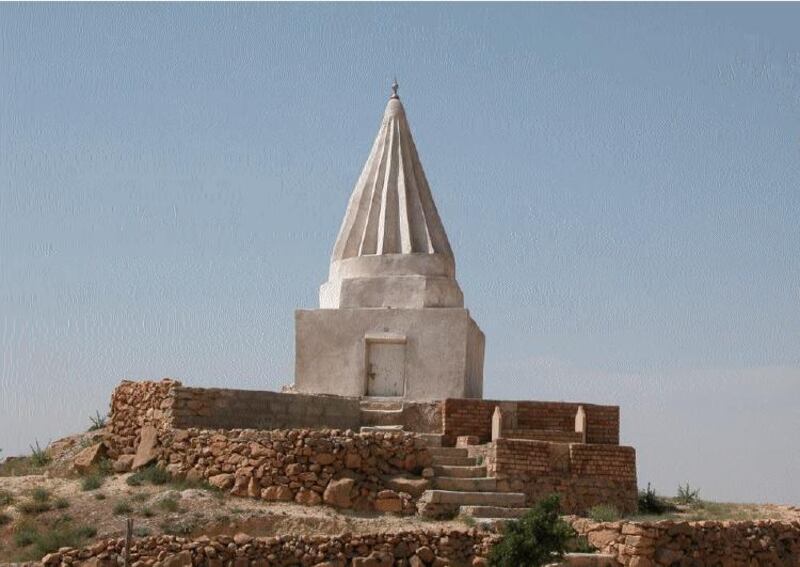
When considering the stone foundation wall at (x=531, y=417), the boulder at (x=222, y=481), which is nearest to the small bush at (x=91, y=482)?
the boulder at (x=222, y=481)

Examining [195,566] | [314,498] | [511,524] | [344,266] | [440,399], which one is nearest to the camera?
[195,566]

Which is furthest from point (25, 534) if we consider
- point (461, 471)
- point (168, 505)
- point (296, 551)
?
point (461, 471)

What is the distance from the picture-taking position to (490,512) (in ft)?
52.6

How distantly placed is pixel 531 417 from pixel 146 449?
588 cm

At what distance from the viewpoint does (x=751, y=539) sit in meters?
16.5

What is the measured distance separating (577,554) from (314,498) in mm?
3455

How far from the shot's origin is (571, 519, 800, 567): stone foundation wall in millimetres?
15227

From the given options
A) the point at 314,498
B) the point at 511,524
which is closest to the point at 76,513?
the point at 314,498

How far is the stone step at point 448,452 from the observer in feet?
58.3

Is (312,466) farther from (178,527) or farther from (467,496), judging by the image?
(178,527)

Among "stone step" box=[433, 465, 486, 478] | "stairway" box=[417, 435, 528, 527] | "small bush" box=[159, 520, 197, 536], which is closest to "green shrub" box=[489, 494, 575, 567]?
"stairway" box=[417, 435, 528, 527]

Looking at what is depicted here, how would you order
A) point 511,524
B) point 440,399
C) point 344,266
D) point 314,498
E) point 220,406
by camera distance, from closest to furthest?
point 511,524, point 314,498, point 220,406, point 440,399, point 344,266

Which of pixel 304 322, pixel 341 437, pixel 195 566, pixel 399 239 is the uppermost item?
pixel 399 239

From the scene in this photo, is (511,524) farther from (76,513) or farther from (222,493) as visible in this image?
(76,513)
